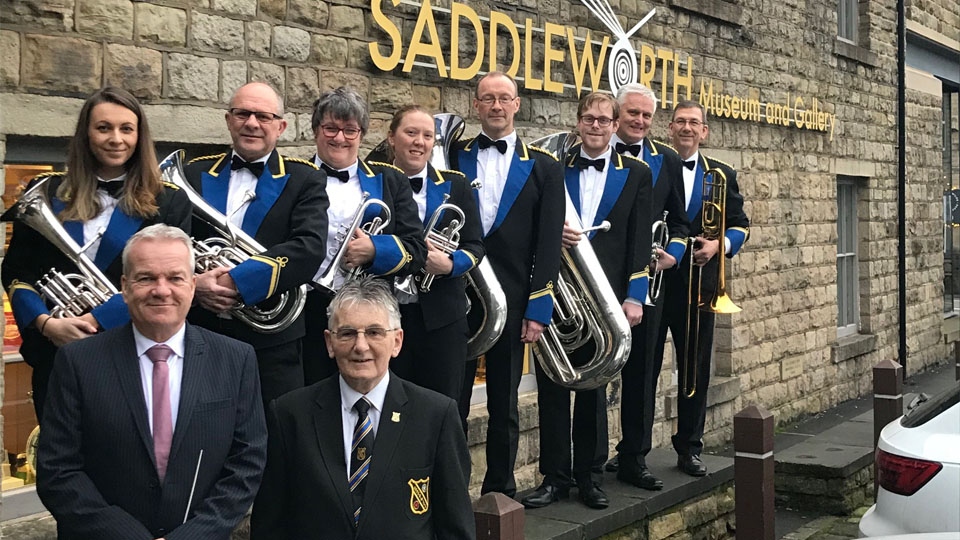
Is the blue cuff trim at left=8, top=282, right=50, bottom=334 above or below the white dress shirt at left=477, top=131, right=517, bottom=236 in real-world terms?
below

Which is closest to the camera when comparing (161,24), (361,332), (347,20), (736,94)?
(361,332)

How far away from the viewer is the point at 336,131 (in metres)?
4.68

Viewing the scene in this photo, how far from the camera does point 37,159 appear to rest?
16.6 ft

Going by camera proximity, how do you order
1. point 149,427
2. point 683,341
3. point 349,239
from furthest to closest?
point 683,341, point 349,239, point 149,427

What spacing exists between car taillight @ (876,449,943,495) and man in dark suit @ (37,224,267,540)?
2.73m

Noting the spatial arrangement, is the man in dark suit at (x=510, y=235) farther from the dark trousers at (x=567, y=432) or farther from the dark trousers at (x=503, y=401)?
the dark trousers at (x=567, y=432)

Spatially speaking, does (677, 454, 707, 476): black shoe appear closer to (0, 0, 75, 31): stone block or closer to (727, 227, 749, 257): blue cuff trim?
(727, 227, 749, 257): blue cuff trim

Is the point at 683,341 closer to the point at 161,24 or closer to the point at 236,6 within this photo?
Answer: the point at 236,6

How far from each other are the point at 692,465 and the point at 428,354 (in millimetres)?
2510

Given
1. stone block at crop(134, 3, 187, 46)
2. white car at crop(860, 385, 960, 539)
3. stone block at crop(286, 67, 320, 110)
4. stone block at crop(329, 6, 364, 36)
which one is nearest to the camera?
white car at crop(860, 385, 960, 539)

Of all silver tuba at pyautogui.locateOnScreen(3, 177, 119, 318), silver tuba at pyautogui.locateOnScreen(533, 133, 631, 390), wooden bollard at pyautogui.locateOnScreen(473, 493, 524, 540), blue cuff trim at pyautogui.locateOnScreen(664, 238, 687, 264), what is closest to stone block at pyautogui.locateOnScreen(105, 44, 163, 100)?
silver tuba at pyautogui.locateOnScreen(3, 177, 119, 318)

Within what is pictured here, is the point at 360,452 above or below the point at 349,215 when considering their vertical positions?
below

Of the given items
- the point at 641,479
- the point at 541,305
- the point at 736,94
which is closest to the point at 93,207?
the point at 541,305

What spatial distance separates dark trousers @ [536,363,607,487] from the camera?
6039 millimetres
